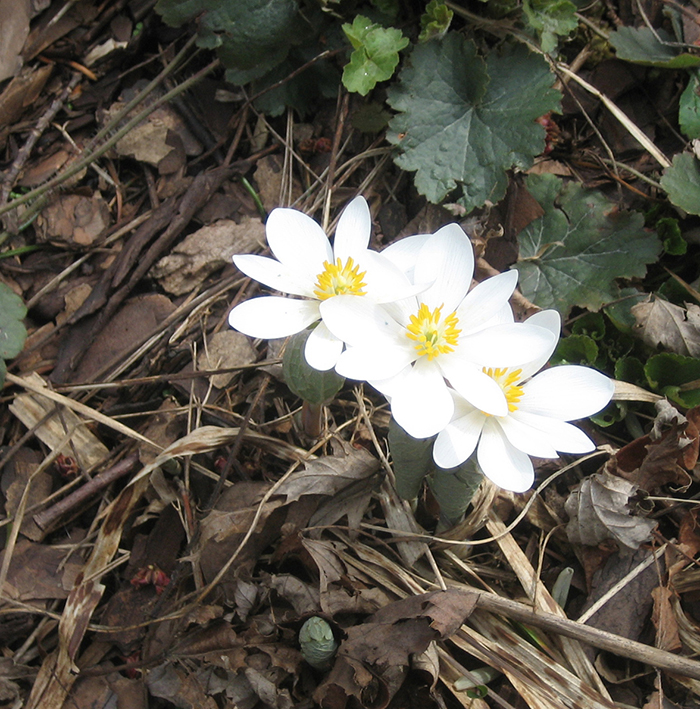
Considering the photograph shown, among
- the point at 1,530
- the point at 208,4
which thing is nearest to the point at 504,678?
the point at 1,530

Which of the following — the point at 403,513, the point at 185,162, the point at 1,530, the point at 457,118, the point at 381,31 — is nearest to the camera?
the point at 403,513

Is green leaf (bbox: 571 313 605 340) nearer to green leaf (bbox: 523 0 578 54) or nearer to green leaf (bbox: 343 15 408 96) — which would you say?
green leaf (bbox: 523 0 578 54)

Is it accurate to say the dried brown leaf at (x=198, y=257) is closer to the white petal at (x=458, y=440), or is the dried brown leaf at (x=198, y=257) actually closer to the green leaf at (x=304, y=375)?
the green leaf at (x=304, y=375)

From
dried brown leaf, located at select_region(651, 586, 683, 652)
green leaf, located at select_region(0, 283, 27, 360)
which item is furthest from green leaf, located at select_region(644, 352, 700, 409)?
green leaf, located at select_region(0, 283, 27, 360)

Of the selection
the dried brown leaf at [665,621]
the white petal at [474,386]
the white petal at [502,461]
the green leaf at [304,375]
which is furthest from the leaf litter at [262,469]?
the white petal at [474,386]

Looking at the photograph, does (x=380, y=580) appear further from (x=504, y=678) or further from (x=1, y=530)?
(x=1, y=530)
